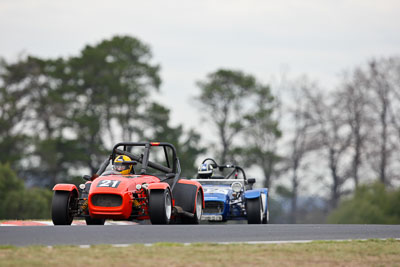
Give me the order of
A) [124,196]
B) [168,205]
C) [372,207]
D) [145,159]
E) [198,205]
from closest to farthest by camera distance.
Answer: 1. [124,196]
2. [168,205]
3. [145,159]
4. [198,205]
5. [372,207]

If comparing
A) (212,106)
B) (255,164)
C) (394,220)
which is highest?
(212,106)

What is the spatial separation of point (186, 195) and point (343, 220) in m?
32.5

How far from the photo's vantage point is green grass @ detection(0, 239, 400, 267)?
29.9 feet

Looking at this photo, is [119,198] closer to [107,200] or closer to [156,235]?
[107,200]

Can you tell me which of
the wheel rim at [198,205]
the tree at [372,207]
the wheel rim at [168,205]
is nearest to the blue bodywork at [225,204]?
the wheel rim at [198,205]

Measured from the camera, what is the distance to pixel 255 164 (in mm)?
56781

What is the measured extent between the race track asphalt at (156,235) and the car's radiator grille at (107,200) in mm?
1848

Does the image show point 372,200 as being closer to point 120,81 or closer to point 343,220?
point 343,220

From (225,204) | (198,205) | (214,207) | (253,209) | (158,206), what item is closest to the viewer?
(158,206)

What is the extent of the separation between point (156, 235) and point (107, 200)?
3.44m

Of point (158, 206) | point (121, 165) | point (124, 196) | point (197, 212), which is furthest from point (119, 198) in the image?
point (197, 212)

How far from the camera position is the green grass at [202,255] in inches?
359

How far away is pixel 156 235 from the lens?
12133 millimetres

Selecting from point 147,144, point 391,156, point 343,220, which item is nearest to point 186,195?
point 147,144
